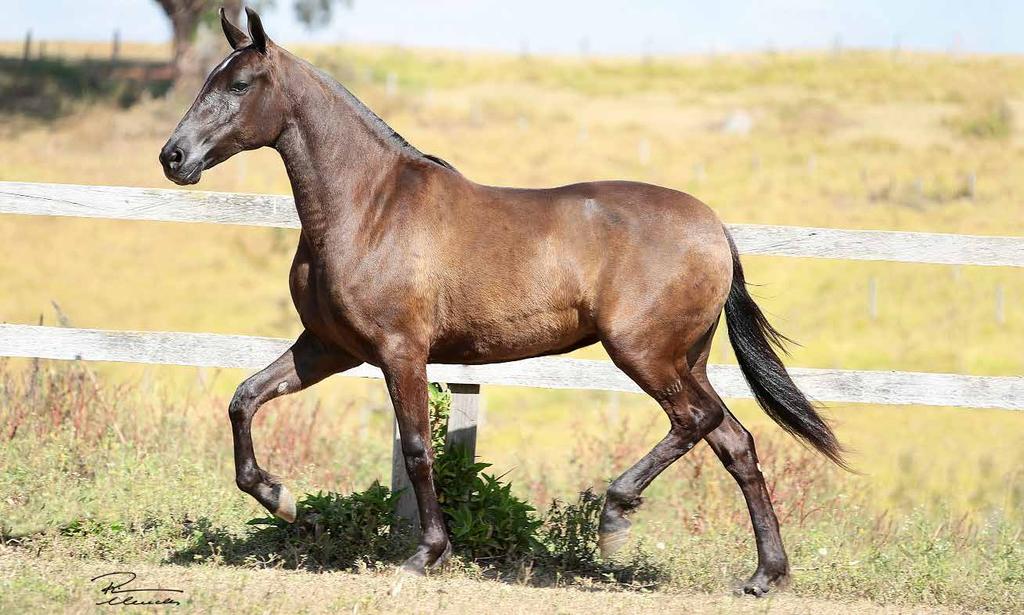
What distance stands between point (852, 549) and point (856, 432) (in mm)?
8118

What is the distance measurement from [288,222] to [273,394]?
1.04m

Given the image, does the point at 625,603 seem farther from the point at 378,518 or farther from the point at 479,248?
the point at 479,248

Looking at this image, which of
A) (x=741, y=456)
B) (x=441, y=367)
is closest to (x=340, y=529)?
(x=441, y=367)

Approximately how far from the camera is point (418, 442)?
5.02m

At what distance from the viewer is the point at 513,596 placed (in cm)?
485

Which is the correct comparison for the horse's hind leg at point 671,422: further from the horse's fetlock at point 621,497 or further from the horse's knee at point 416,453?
the horse's knee at point 416,453

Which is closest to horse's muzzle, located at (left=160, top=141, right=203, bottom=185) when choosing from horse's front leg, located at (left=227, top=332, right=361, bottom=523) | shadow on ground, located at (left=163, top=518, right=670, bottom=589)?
horse's front leg, located at (left=227, top=332, right=361, bottom=523)

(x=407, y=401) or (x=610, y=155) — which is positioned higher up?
(x=407, y=401)

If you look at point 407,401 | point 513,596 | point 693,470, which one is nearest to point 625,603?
point 513,596

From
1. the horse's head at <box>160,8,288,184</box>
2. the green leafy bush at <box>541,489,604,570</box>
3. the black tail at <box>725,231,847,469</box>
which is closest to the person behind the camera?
the horse's head at <box>160,8,288,184</box>

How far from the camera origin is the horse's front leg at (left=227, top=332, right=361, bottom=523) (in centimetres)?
516

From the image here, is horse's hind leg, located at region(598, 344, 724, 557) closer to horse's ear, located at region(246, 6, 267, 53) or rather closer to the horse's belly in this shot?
the horse's belly

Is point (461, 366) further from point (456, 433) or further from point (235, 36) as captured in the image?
point (235, 36)

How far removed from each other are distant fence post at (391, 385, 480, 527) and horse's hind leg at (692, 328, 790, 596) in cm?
127
